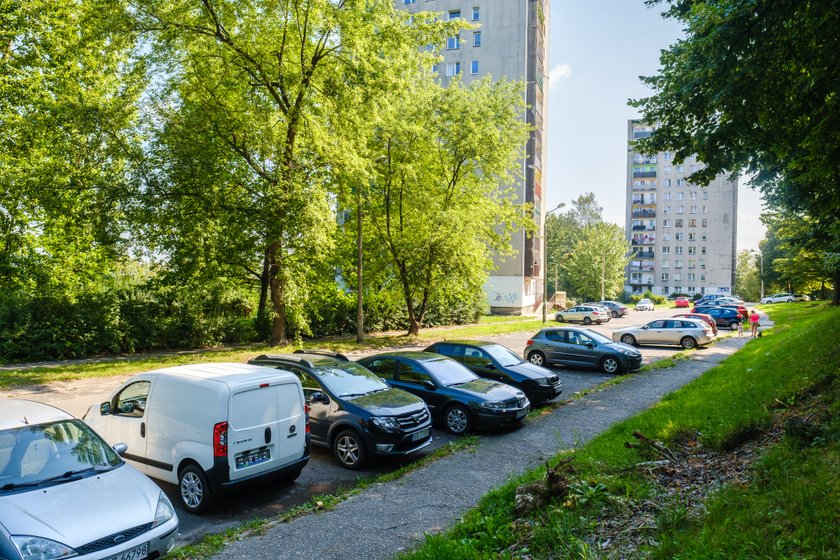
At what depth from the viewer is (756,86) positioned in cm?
793

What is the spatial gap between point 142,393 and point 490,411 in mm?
5895

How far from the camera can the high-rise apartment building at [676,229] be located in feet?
302

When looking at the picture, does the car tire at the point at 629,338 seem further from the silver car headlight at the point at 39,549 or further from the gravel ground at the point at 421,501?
the silver car headlight at the point at 39,549

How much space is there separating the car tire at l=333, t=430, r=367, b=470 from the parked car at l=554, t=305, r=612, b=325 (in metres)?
35.5

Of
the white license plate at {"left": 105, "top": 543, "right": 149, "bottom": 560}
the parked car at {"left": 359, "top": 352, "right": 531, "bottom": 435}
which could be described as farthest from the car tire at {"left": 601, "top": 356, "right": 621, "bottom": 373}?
the white license plate at {"left": 105, "top": 543, "right": 149, "bottom": 560}

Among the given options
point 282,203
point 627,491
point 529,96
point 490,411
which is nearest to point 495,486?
point 627,491

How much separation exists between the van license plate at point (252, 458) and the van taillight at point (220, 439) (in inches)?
8.9

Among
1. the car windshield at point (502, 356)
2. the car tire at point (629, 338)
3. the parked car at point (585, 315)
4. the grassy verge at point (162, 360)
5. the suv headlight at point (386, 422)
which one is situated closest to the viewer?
the suv headlight at point (386, 422)

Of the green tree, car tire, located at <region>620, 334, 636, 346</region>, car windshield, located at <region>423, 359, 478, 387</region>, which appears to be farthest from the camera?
car tire, located at <region>620, 334, 636, 346</region>


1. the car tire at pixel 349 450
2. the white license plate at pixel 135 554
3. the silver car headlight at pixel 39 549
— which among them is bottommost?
the car tire at pixel 349 450

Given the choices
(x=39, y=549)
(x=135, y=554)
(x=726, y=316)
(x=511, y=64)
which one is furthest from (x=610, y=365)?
(x=511, y=64)

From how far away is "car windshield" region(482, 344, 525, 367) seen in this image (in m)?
12.6

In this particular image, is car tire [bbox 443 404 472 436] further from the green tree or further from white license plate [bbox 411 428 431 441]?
the green tree

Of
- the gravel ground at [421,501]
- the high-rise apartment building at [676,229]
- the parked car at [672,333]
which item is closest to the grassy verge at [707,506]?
the gravel ground at [421,501]
